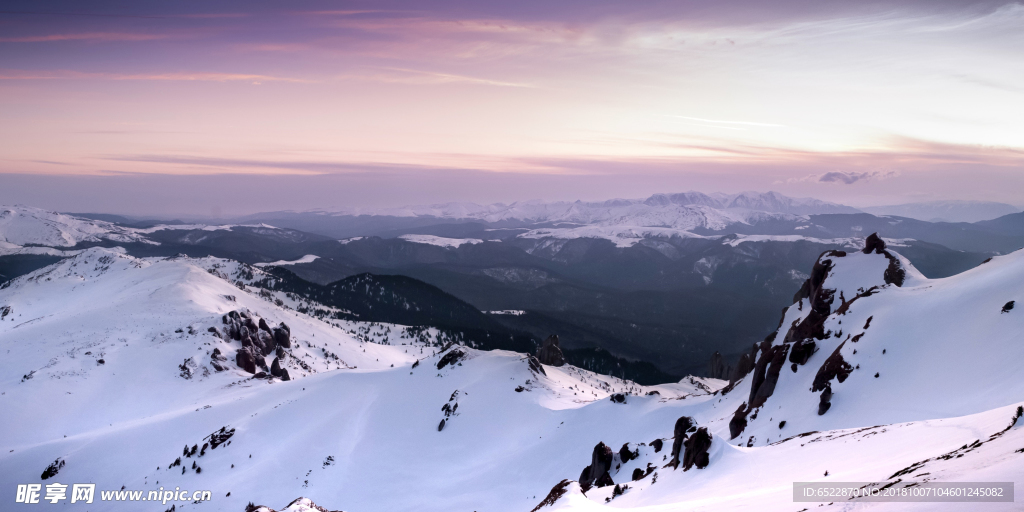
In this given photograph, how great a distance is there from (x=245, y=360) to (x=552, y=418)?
258 feet

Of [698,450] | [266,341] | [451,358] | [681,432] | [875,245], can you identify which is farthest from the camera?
[266,341]

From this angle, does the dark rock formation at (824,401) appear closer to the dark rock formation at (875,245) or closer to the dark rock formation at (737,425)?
the dark rock formation at (737,425)

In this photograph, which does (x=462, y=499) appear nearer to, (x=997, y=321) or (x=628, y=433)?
(x=628, y=433)

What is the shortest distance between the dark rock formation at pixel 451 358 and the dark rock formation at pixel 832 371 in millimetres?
48033

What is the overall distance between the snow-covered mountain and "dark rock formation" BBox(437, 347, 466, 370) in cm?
48

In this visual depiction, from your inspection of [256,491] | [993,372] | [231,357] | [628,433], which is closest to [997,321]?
[993,372]

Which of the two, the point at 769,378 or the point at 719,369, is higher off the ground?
the point at 769,378

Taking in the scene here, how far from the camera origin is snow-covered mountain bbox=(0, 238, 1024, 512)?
25.7 m

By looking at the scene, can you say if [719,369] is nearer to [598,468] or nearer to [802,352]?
[802,352]

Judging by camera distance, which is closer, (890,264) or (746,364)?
(890,264)

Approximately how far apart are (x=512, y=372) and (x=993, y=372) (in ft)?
166

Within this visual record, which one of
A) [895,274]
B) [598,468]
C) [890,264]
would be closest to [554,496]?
[598,468]

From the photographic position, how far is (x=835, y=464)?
2239 cm

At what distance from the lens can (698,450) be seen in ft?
102
